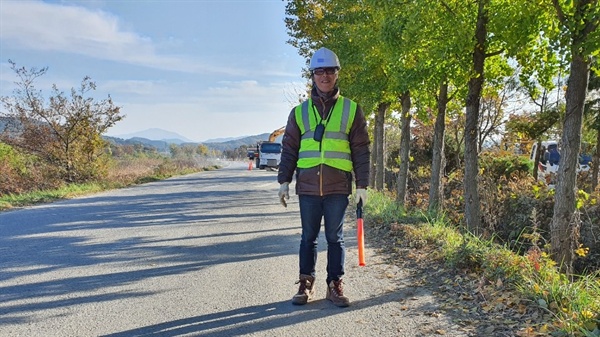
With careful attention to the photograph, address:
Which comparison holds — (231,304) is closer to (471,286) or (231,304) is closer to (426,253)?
(471,286)

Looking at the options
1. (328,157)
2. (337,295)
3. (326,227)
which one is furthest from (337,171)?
(337,295)

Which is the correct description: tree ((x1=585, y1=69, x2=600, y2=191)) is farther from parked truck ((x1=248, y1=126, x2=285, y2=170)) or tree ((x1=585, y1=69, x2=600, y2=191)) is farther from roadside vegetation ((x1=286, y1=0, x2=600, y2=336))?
parked truck ((x1=248, y1=126, x2=285, y2=170))

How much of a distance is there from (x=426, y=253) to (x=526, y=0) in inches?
143

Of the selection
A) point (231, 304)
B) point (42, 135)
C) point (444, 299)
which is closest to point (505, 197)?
point (444, 299)

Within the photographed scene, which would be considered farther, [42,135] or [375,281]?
[42,135]

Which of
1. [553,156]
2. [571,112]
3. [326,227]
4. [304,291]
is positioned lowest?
[304,291]

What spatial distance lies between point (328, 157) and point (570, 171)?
3.38 metres

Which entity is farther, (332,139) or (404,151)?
(404,151)

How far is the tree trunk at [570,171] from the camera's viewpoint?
516cm

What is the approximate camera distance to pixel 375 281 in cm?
467

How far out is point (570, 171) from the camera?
5.28 m

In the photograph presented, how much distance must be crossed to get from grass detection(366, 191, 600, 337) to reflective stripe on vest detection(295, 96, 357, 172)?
1825 mm

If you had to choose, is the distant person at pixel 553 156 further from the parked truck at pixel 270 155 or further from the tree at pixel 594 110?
the parked truck at pixel 270 155

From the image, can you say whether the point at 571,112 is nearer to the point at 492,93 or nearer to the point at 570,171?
the point at 570,171
